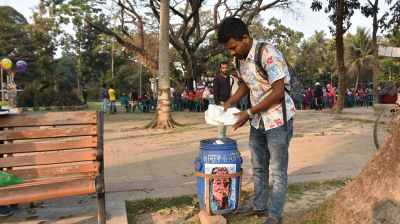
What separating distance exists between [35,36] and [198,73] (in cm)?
3214

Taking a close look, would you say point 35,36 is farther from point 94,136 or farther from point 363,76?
point 94,136

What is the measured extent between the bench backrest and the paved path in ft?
1.59

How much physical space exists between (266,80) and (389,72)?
48597 millimetres

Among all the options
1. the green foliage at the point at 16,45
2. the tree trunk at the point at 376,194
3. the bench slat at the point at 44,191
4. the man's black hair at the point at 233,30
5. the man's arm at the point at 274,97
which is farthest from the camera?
the green foliage at the point at 16,45

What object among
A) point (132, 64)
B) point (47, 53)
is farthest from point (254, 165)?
point (132, 64)

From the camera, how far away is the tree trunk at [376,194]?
2812 mm

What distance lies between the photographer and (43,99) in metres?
27.0

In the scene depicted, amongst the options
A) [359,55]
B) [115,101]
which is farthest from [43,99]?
[359,55]

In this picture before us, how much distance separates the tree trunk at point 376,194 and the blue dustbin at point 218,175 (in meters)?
0.86

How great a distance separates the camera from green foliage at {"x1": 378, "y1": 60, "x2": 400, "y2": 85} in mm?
46312

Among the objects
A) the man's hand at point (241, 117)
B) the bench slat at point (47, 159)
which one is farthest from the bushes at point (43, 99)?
the man's hand at point (241, 117)

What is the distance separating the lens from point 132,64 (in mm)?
62344

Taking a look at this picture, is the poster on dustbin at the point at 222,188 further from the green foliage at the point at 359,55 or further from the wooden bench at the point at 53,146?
the green foliage at the point at 359,55

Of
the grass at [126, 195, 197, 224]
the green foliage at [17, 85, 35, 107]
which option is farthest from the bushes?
the grass at [126, 195, 197, 224]
